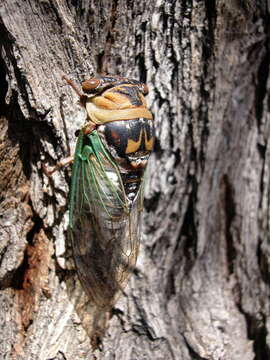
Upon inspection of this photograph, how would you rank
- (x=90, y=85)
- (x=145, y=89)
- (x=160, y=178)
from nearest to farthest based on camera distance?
(x=90, y=85) < (x=145, y=89) < (x=160, y=178)

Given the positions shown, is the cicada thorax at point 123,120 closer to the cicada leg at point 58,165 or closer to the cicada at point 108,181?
the cicada at point 108,181

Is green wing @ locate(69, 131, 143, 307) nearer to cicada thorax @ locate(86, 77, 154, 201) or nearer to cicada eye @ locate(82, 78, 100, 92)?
cicada thorax @ locate(86, 77, 154, 201)

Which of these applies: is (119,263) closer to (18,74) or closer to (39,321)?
(39,321)

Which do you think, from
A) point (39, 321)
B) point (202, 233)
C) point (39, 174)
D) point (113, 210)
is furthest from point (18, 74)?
point (202, 233)

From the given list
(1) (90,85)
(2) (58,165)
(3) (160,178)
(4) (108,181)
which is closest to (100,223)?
(4) (108,181)

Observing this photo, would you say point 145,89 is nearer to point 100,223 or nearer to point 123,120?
point 123,120

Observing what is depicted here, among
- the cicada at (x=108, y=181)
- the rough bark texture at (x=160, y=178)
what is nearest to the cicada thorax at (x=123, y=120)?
the cicada at (x=108, y=181)

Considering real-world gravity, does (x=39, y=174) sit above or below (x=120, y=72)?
below
